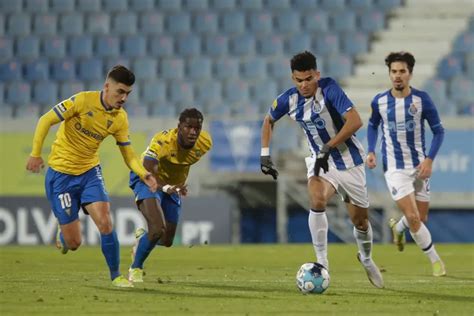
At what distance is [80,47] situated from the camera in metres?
24.2

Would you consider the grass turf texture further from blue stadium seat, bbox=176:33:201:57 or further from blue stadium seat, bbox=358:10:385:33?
blue stadium seat, bbox=358:10:385:33

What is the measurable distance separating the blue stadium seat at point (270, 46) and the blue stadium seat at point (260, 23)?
0.25 m

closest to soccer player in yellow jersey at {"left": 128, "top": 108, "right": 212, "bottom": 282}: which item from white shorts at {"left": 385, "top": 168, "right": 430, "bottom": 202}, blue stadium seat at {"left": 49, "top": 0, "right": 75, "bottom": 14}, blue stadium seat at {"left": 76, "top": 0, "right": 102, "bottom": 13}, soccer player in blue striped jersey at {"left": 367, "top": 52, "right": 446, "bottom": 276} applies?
soccer player in blue striped jersey at {"left": 367, "top": 52, "right": 446, "bottom": 276}

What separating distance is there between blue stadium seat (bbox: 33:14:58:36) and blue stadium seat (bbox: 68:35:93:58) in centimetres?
54

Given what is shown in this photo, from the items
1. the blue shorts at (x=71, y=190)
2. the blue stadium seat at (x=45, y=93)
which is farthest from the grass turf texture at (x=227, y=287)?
the blue stadium seat at (x=45, y=93)

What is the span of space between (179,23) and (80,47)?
2.13 metres

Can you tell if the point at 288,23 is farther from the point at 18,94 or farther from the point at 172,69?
the point at 18,94

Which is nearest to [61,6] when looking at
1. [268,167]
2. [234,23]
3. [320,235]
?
[234,23]

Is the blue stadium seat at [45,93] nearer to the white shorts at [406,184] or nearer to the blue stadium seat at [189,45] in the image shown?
the blue stadium seat at [189,45]

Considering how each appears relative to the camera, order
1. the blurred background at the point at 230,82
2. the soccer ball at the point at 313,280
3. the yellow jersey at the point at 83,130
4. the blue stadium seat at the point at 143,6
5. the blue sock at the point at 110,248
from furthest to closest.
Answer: the blue stadium seat at the point at 143,6 → the blurred background at the point at 230,82 → the yellow jersey at the point at 83,130 → the blue sock at the point at 110,248 → the soccer ball at the point at 313,280

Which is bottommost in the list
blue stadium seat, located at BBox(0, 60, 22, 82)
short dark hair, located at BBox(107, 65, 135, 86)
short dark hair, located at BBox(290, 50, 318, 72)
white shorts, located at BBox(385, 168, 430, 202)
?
white shorts, located at BBox(385, 168, 430, 202)

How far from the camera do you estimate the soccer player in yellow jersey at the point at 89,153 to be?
9828 mm

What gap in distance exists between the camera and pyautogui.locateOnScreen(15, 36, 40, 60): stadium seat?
24.1 meters

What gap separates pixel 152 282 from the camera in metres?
10.7
